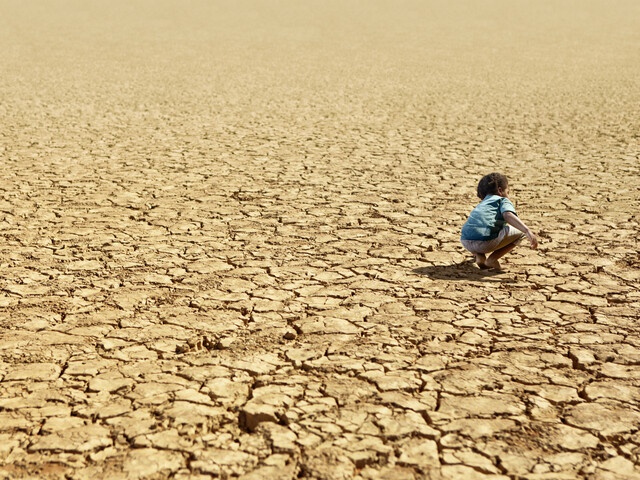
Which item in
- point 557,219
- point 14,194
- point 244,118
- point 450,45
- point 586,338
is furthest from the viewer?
point 450,45

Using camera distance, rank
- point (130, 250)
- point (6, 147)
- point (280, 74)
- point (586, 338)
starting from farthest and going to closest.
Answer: point (280, 74), point (6, 147), point (130, 250), point (586, 338)

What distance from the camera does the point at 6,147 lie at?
8422 millimetres

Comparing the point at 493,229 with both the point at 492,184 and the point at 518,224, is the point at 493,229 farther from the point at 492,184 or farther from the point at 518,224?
the point at 492,184

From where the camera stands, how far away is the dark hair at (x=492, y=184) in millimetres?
4707

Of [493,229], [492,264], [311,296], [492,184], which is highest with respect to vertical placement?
[492,184]

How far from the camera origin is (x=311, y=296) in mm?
4285

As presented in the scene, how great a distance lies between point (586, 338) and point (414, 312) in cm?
85

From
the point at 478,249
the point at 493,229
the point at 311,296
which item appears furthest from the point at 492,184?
the point at 311,296

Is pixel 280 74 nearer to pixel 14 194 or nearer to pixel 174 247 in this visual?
pixel 14 194

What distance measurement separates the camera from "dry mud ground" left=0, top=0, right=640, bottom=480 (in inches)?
111

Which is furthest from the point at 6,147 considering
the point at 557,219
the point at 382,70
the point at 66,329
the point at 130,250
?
the point at 382,70

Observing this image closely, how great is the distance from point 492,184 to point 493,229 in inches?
11.7

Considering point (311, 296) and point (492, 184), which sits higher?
point (492, 184)

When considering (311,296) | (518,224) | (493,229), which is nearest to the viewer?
(311,296)
